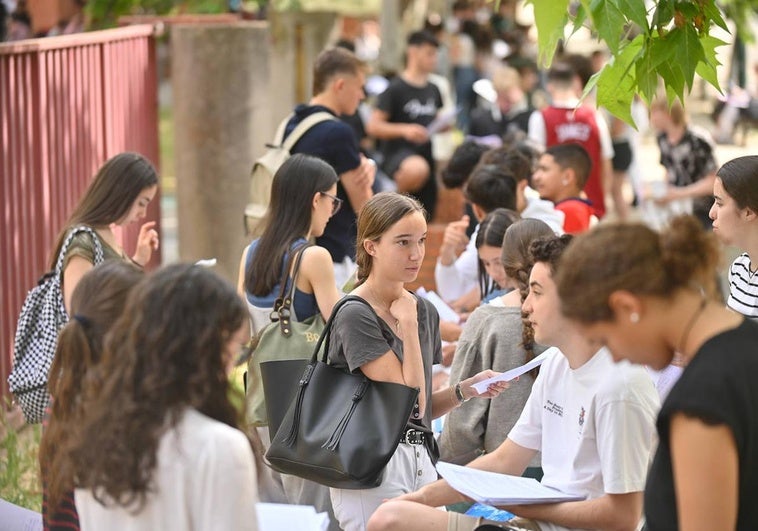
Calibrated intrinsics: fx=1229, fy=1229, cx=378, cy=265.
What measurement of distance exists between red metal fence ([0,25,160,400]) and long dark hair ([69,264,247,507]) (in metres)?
4.33

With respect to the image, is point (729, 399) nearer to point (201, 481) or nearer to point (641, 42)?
point (201, 481)

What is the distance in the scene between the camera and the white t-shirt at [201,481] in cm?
266

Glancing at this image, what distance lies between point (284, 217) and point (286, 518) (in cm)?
209

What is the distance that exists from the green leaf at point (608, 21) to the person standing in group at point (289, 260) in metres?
1.96

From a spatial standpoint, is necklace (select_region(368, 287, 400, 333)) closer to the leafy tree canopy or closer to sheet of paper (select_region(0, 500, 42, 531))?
the leafy tree canopy

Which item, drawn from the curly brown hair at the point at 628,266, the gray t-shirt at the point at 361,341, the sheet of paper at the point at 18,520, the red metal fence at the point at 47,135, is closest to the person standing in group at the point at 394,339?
the gray t-shirt at the point at 361,341

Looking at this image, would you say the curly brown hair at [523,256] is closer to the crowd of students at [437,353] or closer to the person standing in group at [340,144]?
the crowd of students at [437,353]

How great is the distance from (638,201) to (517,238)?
711 cm

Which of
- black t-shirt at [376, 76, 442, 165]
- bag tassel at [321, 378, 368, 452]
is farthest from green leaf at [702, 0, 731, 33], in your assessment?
black t-shirt at [376, 76, 442, 165]

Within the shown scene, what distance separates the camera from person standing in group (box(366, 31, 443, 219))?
9.35 metres

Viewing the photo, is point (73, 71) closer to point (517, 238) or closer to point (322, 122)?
point (322, 122)

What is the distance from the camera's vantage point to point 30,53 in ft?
23.4

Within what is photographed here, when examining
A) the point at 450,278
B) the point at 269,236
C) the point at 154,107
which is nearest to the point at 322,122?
the point at 450,278

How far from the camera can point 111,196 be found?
5.37m
